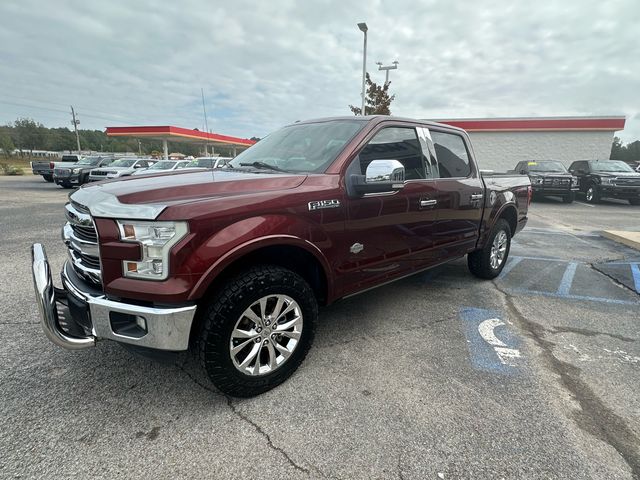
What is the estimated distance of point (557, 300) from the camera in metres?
4.39

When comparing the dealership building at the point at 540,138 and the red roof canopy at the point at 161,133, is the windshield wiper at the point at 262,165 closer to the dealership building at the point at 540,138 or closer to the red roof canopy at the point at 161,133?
the dealership building at the point at 540,138

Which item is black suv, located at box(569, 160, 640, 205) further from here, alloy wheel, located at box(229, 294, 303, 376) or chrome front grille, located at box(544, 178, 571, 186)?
alloy wheel, located at box(229, 294, 303, 376)

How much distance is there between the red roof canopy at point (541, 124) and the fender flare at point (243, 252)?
81.2 feet

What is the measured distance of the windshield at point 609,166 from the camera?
15.6m

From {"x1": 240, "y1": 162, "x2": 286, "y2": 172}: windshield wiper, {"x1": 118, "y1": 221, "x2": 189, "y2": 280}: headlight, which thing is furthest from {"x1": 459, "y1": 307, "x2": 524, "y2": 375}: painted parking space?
{"x1": 118, "y1": 221, "x2": 189, "y2": 280}: headlight

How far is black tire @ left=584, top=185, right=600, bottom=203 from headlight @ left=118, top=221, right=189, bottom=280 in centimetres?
1821

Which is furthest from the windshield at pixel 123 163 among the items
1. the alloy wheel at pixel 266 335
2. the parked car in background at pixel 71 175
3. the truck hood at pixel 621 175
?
the truck hood at pixel 621 175

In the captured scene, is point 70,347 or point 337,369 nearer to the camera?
point 70,347

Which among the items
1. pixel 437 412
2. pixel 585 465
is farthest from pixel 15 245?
pixel 585 465

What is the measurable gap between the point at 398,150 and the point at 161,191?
6.98 ft

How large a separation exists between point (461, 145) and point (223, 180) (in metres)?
3.15

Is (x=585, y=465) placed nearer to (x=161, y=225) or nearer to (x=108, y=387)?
(x=161, y=225)

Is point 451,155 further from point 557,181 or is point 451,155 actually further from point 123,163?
point 123,163

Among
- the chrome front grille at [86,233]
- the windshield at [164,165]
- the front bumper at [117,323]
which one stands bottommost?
the front bumper at [117,323]
